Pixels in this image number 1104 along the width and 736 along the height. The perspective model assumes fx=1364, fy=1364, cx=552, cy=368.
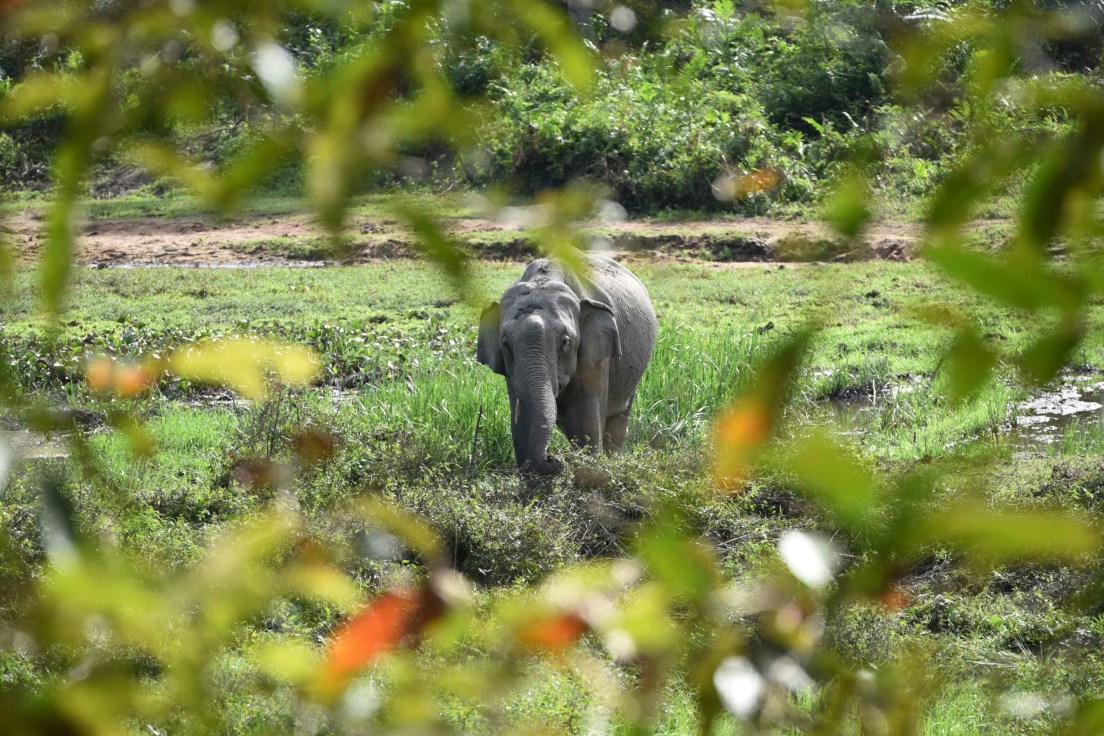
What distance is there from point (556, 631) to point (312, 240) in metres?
16.4

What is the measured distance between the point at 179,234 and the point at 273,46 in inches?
722

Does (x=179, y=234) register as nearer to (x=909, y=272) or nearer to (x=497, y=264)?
(x=497, y=264)

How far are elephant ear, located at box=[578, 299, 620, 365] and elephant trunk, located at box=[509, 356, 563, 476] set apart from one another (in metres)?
0.43

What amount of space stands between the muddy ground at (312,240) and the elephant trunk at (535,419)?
25.9 ft

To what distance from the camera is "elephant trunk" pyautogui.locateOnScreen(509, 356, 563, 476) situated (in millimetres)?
6324

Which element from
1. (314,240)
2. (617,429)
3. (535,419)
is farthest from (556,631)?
(314,240)

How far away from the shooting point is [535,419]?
6.34 meters

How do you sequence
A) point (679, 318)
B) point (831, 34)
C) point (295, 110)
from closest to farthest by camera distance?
point (295, 110) < point (831, 34) < point (679, 318)

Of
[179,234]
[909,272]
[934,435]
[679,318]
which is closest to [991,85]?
[934,435]

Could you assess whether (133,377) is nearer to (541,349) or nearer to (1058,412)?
(541,349)

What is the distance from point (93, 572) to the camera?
962 millimetres

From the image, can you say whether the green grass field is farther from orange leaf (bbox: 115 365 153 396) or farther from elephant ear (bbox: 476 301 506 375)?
elephant ear (bbox: 476 301 506 375)

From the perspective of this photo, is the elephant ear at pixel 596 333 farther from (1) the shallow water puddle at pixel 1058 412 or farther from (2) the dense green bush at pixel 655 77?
(2) the dense green bush at pixel 655 77

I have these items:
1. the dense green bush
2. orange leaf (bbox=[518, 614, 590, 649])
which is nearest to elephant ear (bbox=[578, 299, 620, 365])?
the dense green bush
